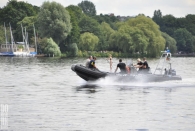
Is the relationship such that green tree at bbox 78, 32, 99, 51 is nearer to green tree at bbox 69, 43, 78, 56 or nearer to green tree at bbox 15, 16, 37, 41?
green tree at bbox 69, 43, 78, 56

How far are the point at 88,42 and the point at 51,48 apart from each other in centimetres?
1538

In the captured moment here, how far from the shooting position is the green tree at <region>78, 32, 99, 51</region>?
467 feet

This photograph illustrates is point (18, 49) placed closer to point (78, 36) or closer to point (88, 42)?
point (78, 36)

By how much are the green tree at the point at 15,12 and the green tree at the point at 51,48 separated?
31.0 metres

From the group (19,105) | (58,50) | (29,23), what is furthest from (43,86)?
(29,23)

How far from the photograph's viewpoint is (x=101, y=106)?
2936cm

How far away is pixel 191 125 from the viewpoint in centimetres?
2420

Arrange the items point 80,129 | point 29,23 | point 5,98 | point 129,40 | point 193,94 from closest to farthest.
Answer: point 80,129
point 5,98
point 193,94
point 129,40
point 29,23

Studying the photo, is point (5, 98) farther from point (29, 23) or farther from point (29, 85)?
point (29, 23)

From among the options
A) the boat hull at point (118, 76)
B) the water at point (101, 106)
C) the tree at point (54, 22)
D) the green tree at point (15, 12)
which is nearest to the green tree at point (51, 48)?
the tree at point (54, 22)

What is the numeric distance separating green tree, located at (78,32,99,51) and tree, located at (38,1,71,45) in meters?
9.37

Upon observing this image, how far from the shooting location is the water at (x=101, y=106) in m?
24.0

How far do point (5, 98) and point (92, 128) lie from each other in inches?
388

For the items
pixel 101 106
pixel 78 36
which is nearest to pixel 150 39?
pixel 78 36
